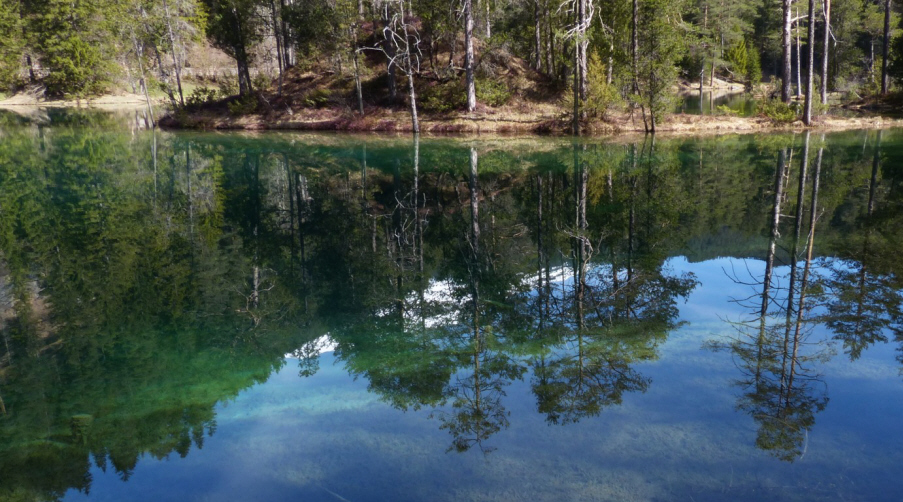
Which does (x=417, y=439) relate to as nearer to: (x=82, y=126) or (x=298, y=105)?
(x=298, y=105)

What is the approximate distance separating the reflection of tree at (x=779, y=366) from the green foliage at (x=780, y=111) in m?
26.3

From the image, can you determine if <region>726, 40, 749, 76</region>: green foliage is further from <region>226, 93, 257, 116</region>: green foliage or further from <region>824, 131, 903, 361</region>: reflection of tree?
<region>824, 131, 903, 361</region>: reflection of tree

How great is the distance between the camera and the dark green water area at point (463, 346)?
5.33 m

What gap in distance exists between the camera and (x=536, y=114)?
37250 millimetres

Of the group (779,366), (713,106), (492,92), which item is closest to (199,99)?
(492,92)

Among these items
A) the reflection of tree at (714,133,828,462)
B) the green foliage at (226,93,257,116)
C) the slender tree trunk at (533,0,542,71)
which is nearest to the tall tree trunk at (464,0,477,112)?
the slender tree trunk at (533,0,542,71)

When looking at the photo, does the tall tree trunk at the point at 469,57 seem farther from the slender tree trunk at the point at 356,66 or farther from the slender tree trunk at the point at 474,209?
the slender tree trunk at the point at 474,209

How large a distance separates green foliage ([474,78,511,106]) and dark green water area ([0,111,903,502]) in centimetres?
2207

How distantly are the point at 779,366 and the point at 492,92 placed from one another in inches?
1300

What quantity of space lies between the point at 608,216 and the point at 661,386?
25.7 feet

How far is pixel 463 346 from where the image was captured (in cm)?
780

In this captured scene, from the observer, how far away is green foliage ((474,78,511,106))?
38016mm

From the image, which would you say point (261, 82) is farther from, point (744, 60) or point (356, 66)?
point (744, 60)

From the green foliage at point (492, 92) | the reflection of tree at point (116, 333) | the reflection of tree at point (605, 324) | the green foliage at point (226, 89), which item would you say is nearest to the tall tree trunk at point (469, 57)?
the green foliage at point (492, 92)
